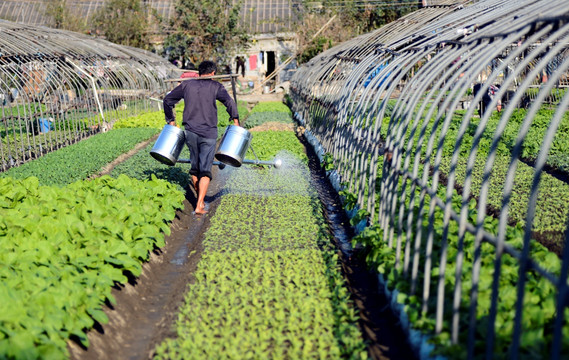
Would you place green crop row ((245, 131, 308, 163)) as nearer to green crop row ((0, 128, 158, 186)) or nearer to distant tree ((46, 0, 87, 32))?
→ green crop row ((0, 128, 158, 186))

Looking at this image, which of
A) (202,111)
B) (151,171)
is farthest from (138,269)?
(151,171)

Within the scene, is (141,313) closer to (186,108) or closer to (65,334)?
(65,334)

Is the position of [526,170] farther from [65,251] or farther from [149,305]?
[65,251]

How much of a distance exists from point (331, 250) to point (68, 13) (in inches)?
1357

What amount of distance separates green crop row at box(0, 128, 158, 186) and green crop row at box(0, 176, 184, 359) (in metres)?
1.41

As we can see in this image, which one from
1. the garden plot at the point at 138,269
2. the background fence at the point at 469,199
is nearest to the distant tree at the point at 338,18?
the background fence at the point at 469,199

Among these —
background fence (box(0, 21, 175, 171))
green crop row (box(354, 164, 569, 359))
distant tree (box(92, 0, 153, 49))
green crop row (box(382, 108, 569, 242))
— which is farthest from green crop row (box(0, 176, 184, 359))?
distant tree (box(92, 0, 153, 49))

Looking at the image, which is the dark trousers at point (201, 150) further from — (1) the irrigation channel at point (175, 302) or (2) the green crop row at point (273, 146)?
(2) the green crop row at point (273, 146)

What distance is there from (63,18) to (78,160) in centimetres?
2816

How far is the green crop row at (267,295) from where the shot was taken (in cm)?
440

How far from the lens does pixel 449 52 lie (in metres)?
6.78

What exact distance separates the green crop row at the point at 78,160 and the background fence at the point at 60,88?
980 millimetres

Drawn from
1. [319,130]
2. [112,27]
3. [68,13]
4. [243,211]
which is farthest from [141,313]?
[68,13]

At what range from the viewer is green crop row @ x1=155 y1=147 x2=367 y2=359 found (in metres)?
4.40
